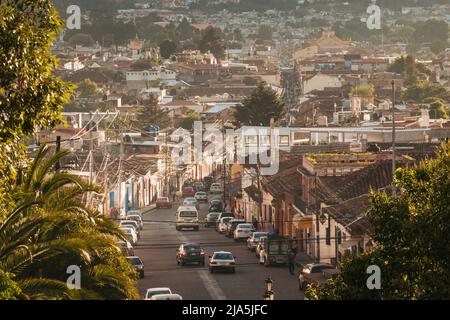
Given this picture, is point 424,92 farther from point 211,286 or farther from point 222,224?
point 211,286

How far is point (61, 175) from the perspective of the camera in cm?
2256

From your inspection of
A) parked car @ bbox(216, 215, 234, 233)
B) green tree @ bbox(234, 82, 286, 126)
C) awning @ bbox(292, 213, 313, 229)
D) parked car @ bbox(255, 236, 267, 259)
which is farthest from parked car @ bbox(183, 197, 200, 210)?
green tree @ bbox(234, 82, 286, 126)

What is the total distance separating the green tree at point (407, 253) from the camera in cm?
1745

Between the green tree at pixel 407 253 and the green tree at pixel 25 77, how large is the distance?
13.5 ft

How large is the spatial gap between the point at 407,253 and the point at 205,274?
21442mm

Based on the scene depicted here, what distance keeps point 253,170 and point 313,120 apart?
117 ft

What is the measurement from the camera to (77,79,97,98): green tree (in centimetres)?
15788

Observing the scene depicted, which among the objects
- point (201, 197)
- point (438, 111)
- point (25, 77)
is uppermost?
point (25, 77)

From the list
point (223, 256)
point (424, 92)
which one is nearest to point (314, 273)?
point (223, 256)

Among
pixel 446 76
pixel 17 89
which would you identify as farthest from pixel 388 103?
pixel 17 89

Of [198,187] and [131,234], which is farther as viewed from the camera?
[198,187]

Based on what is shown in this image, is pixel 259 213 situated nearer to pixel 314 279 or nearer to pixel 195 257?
pixel 195 257

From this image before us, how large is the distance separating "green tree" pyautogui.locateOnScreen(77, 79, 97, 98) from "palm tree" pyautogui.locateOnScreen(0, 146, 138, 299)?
134 meters

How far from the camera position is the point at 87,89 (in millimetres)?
158750
